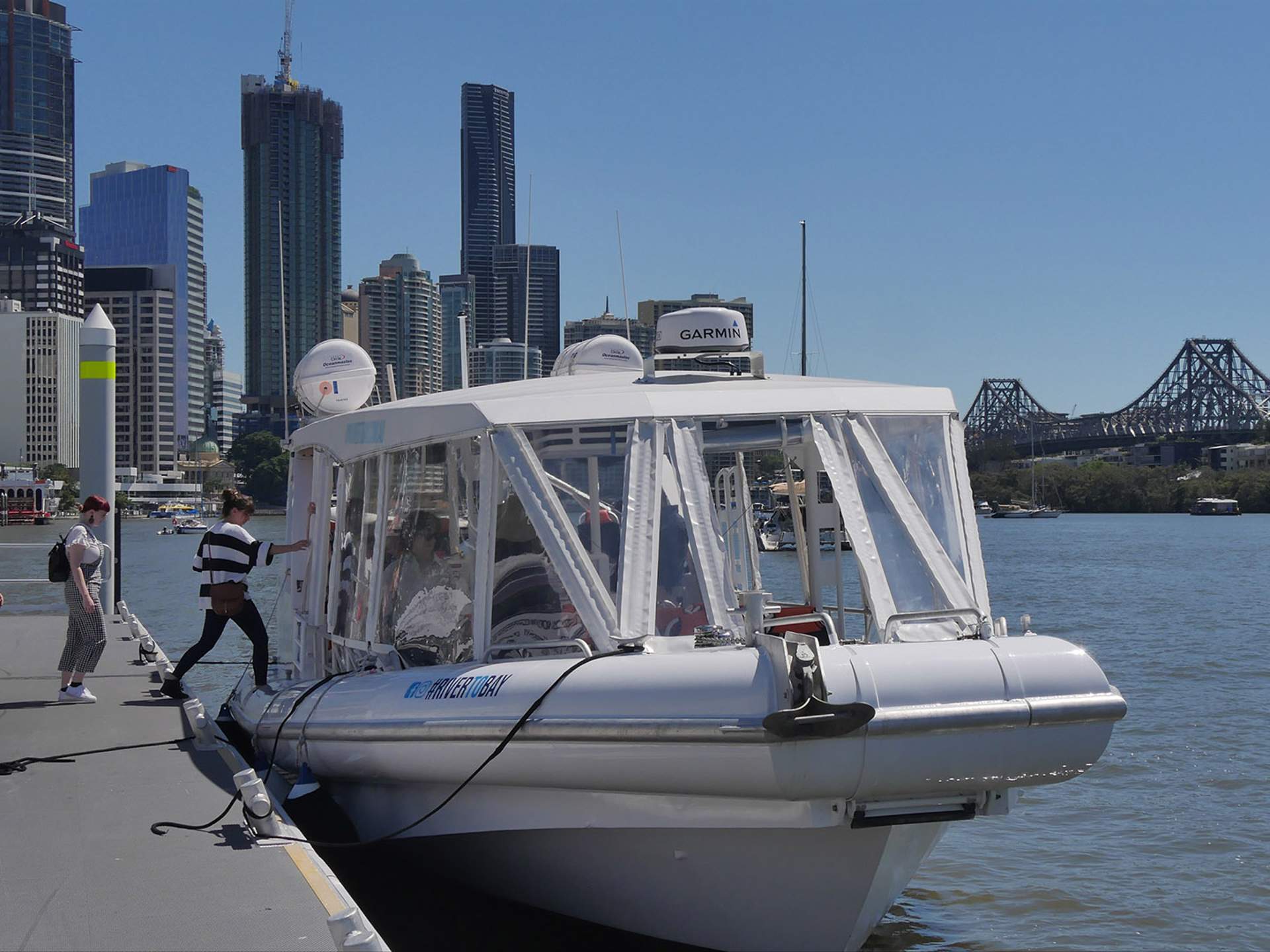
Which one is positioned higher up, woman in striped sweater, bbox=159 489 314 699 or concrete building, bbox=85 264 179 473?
concrete building, bbox=85 264 179 473

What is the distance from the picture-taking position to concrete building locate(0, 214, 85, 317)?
17412cm

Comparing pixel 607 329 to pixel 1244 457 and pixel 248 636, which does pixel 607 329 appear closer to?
pixel 248 636

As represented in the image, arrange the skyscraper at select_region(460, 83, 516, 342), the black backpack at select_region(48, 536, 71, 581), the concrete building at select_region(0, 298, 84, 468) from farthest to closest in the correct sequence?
the concrete building at select_region(0, 298, 84, 468) → the skyscraper at select_region(460, 83, 516, 342) → the black backpack at select_region(48, 536, 71, 581)

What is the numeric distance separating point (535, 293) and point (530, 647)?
840 inches

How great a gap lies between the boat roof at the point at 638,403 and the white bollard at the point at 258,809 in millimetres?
1866

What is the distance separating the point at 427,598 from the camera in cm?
702

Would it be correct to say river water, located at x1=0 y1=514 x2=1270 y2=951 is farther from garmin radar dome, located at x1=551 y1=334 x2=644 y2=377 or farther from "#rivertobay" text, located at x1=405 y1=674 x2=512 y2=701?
garmin radar dome, located at x1=551 y1=334 x2=644 y2=377

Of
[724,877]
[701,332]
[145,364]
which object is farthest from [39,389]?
[724,877]

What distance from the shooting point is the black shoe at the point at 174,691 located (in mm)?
9578

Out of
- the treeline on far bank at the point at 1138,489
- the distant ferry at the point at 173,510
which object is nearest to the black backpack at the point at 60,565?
the treeline on far bank at the point at 1138,489

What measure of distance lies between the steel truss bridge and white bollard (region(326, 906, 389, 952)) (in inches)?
5870

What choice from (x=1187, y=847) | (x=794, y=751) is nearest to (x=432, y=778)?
(x=794, y=751)

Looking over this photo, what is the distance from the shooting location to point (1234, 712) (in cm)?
1639

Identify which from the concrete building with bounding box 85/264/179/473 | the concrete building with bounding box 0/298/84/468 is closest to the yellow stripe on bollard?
the concrete building with bounding box 0/298/84/468
